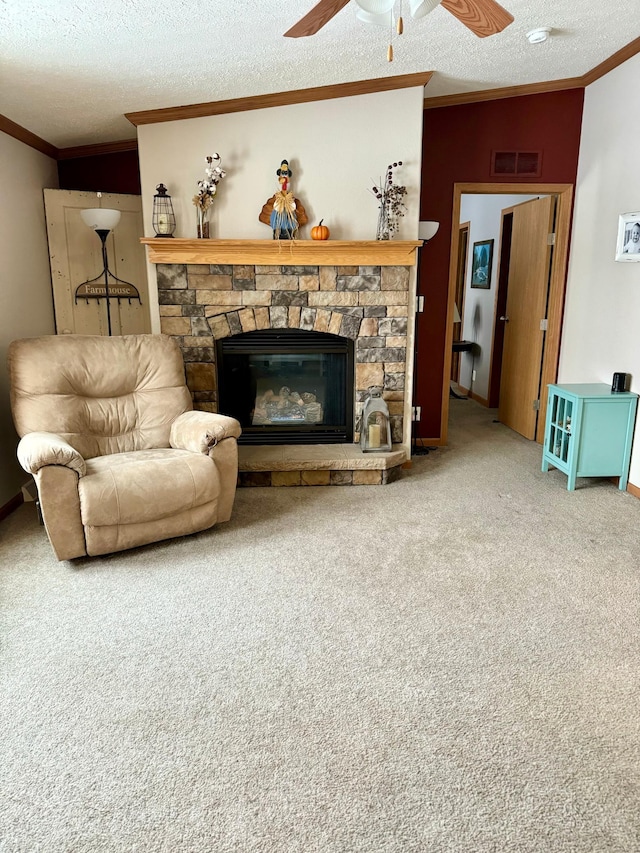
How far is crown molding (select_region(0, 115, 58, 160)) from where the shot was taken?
3.84 m

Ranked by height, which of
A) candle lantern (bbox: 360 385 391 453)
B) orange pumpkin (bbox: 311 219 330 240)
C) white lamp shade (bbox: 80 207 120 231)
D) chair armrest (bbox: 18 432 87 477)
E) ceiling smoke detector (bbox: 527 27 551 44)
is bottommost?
candle lantern (bbox: 360 385 391 453)

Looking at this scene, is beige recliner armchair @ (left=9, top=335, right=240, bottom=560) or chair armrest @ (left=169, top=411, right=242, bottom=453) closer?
beige recliner armchair @ (left=9, top=335, right=240, bottom=560)

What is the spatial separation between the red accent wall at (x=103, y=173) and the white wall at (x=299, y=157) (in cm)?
75

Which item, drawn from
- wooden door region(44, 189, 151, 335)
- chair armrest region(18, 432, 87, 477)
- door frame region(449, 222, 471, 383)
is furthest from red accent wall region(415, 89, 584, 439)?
chair armrest region(18, 432, 87, 477)

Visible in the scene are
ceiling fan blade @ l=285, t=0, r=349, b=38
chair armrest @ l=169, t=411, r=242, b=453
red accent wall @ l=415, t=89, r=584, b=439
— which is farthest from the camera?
red accent wall @ l=415, t=89, r=584, b=439

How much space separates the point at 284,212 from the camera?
4.12m

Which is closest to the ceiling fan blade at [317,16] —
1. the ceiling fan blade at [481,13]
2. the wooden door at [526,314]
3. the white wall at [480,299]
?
the ceiling fan blade at [481,13]

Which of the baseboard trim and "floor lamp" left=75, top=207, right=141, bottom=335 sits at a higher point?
"floor lamp" left=75, top=207, right=141, bottom=335

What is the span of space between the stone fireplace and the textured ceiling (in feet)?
3.07

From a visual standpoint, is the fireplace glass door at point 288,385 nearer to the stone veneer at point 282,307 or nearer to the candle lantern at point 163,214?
the stone veneer at point 282,307

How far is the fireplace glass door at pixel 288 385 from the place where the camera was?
175 inches

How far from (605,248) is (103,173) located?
3.82m

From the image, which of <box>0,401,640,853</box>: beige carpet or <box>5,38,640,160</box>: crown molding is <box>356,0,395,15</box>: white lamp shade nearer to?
<box>5,38,640,160</box>: crown molding

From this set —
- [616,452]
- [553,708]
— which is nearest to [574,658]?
[553,708]
